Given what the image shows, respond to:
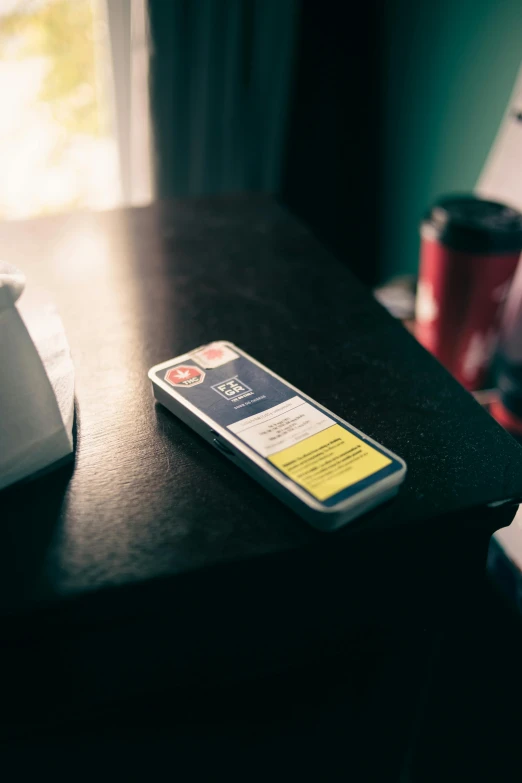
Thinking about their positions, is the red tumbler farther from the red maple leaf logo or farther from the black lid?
Result: the red maple leaf logo

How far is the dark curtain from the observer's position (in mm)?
1616

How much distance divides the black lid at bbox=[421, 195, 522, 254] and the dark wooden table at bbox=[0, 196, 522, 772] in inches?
27.0

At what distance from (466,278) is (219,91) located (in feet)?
3.12

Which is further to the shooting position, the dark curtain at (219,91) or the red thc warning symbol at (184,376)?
the dark curtain at (219,91)

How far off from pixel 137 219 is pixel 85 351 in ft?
1.14

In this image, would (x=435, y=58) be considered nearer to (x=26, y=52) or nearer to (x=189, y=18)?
(x=189, y=18)

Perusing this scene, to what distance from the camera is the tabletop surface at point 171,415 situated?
0.41 m

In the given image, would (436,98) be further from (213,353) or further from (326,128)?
(213,353)

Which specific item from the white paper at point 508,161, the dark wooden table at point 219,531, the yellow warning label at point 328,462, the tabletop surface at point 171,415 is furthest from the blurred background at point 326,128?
the yellow warning label at point 328,462

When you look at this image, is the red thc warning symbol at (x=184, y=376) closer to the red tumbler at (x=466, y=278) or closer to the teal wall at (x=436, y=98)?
the red tumbler at (x=466, y=278)

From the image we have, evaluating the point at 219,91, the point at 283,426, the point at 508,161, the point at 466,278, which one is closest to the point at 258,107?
the point at 219,91

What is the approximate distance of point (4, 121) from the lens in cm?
188

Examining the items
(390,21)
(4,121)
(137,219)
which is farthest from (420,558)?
(4,121)

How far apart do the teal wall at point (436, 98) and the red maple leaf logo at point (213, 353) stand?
3.78 feet
